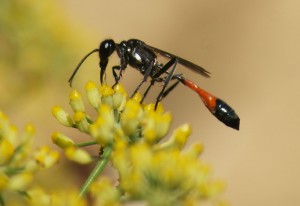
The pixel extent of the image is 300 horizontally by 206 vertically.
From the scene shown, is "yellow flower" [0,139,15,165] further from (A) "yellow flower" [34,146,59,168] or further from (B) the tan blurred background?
(B) the tan blurred background

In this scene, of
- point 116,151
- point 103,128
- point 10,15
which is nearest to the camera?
point 116,151

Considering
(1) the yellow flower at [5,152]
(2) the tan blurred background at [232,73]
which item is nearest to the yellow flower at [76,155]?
(1) the yellow flower at [5,152]

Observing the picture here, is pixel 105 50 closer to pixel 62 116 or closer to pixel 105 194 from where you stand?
pixel 62 116

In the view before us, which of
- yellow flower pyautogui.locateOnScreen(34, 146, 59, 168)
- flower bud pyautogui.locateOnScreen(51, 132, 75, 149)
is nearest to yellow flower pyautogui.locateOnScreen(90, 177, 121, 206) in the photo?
yellow flower pyautogui.locateOnScreen(34, 146, 59, 168)

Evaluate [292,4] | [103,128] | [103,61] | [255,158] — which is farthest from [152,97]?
[103,128]

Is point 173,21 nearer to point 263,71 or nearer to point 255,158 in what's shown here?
point 263,71

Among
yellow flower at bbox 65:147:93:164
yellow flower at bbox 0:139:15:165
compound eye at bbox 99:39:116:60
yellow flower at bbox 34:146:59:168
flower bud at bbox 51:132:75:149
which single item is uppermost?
compound eye at bbox 99:39:116:60
